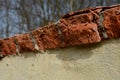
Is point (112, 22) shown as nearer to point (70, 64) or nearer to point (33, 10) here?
point (70, 64)

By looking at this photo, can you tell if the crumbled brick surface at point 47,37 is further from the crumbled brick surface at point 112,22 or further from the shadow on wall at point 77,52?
the crumbled brick surface at point 112,22

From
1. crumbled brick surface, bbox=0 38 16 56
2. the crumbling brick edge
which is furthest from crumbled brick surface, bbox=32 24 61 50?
crumbled brick surface, bbox=0 38 16 56

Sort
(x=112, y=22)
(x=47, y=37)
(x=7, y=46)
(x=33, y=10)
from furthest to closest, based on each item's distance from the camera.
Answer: (x=33, y=10)
(x=7, y=46)
(x=47, y=37)
(x=112, y=22)

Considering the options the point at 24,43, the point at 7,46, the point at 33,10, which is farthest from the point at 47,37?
the point at 33,10

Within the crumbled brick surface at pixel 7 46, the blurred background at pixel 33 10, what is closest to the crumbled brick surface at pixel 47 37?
the crumbled brick surface at pixel 7 46

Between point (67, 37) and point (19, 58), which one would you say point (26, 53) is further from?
point (67, 37)

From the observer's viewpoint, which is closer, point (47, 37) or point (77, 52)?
point (77, 52)

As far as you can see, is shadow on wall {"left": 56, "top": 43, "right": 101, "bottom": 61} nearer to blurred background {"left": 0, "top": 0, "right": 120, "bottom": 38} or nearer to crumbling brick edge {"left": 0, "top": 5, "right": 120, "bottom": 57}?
crumbling brick edge {"left": 0, "top": 5, "right": 120, "bottom": 57}

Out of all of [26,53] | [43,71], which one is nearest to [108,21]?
[43,71]
